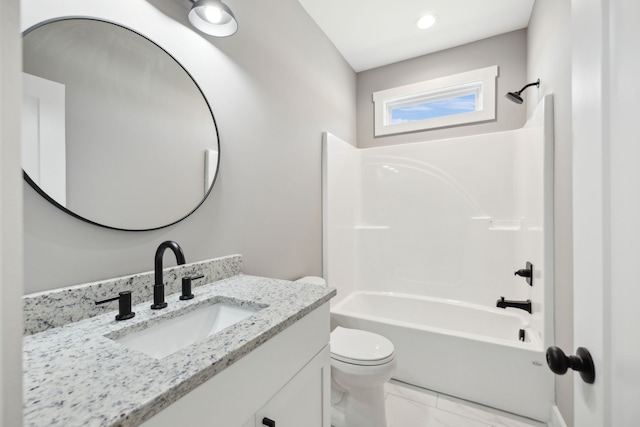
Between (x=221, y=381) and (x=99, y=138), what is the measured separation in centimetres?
88

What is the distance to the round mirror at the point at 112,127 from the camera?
807 mm

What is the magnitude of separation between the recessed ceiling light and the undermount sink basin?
252cm

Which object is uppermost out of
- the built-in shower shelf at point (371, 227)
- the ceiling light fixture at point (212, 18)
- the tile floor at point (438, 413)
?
the ceiling light fixture at point (212, 18)

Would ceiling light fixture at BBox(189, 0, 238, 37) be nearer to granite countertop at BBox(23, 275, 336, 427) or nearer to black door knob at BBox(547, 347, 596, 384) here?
granite countertop at BBox(23, 275, 336, 427)

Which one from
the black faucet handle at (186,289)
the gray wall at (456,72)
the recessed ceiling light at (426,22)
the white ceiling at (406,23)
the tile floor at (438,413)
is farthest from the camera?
the gray wall at (456,72)

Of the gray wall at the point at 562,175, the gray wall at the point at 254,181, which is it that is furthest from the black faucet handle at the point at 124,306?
the gray wall at the point at 562,175

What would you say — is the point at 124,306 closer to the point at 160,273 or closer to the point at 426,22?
the point at 160,273

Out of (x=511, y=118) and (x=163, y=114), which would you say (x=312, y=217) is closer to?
(x=163, y=114)

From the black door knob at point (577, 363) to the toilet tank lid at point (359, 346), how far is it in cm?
102

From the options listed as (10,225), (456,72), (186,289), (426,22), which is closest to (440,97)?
(456,72)

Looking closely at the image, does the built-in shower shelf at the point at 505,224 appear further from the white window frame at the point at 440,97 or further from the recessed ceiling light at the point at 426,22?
the recessed ceiling light at the point at 426,22

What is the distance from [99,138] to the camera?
3.05 feet

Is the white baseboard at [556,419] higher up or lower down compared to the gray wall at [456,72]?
lower down

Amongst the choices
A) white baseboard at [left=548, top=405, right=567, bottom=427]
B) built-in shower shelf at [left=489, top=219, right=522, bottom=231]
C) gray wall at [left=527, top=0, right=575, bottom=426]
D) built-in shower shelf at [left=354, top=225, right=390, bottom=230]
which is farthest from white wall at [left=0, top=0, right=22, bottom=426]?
built-in shower shelf at [left=489, top=219, right=522, bottom=231]
